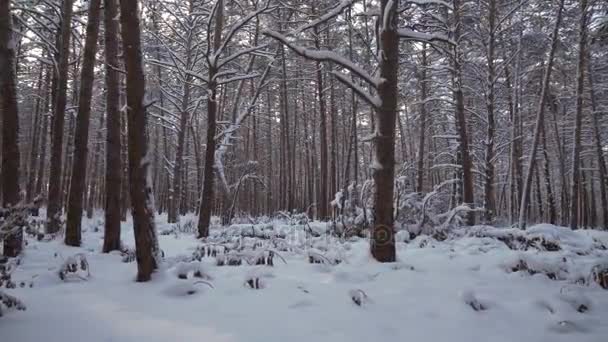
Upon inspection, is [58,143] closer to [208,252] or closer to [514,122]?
[208,252]

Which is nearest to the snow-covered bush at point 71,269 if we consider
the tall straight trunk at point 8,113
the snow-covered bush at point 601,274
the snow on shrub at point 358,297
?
the tall straight trunk at point 8,113

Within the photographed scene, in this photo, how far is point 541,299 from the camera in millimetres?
3389

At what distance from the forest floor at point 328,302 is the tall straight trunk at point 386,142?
0.45 metres

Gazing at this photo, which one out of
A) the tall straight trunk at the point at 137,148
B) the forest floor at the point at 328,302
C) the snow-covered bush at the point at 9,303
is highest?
the tall straight trunk at the point at 137,148

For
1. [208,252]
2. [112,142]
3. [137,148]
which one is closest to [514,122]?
[208,252]

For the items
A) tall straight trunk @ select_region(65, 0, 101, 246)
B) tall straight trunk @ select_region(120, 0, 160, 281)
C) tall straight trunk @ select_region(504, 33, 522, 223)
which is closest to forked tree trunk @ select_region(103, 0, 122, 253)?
tall straight trunk @ select_region(65, 0, 101, 246)

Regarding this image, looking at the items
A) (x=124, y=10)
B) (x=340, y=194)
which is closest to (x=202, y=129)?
(x=340, y=194)

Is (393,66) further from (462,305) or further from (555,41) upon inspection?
(555,41)

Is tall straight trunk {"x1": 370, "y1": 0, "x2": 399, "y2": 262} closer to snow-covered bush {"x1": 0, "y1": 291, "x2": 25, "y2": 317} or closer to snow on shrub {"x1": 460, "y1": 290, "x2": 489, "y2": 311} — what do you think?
snow on shrub {"x1": 460, "y1": 290, "x2": 489, "y2": 311}

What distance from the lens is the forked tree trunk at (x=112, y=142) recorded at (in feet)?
20.3

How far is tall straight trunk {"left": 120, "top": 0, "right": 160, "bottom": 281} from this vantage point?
407cm

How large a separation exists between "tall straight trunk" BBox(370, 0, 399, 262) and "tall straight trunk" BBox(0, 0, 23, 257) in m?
4.99

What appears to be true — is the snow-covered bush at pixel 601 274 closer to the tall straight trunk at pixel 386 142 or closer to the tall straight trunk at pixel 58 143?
the tall straight trunk at pixel 386 142

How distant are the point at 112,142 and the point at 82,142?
996 mm
